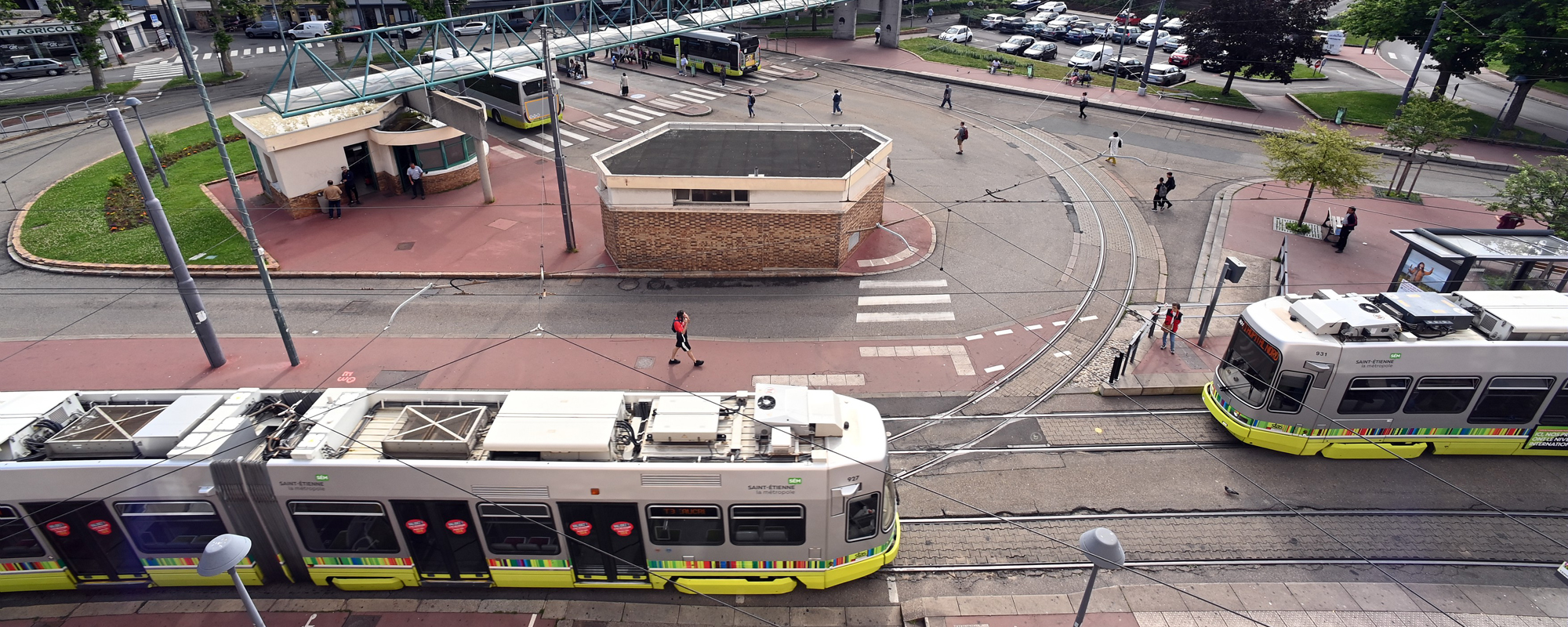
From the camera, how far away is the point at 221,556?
8469 mm

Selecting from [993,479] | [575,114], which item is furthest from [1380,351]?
[575,114]

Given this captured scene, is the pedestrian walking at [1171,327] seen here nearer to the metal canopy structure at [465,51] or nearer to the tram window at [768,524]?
the tram window at [768,524]

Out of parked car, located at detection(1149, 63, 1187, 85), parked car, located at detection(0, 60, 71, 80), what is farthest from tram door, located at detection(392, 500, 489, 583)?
parked car, located at detection(0, 60, 71, 80)

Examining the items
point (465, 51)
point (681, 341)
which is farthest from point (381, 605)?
point (465, 51)

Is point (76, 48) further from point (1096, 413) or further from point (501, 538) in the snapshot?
point (1096, 413)

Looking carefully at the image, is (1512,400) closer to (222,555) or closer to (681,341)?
(681,341)

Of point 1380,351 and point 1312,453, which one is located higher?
point 1380,351

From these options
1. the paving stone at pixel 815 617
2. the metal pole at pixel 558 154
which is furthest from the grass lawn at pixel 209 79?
the paving stone at pixel 815 617

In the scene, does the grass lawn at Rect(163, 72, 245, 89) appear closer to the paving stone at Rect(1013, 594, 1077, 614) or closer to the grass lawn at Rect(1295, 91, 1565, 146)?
the paving stone at Rect(1013, 594, 1077, 614)

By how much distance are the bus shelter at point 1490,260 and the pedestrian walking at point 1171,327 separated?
6218 mm

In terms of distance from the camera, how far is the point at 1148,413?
18.0 meters

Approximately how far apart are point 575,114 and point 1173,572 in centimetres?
3506

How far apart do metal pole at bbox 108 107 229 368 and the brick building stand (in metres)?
10.2

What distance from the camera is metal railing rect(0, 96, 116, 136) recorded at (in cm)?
3575
